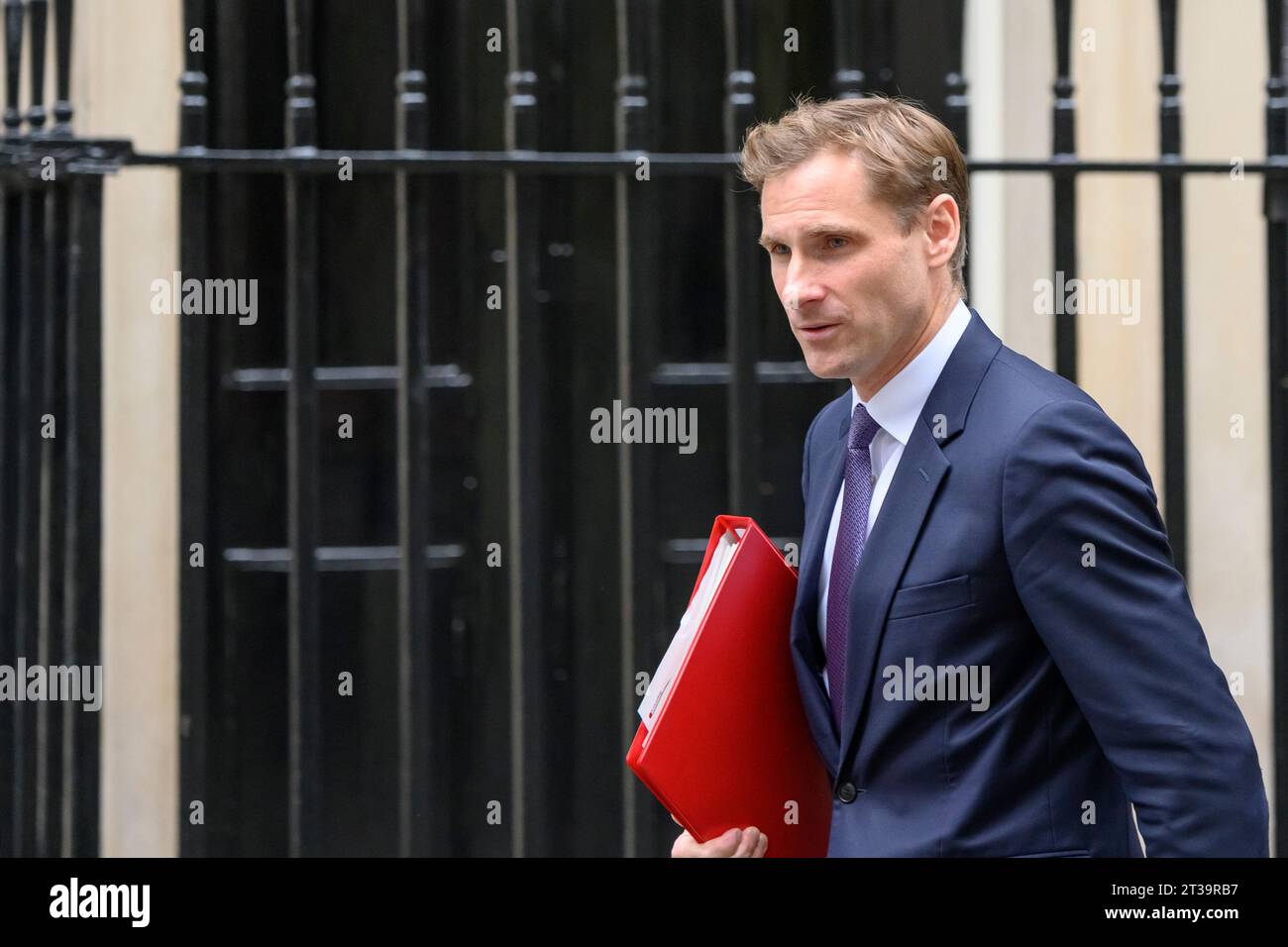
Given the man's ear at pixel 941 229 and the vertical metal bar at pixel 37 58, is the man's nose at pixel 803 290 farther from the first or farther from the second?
the vertical metal bar at pixel 37 58

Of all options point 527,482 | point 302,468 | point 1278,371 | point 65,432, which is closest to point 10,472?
point 65,432

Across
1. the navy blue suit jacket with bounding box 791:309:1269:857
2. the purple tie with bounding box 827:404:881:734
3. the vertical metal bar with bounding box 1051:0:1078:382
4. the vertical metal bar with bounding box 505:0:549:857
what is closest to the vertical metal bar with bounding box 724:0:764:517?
the vertical metal bar with bounding box 505:0:549:857

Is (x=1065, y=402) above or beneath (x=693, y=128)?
beneath

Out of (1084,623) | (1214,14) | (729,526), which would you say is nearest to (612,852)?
(729,526)

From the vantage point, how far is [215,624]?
4449 millimetres

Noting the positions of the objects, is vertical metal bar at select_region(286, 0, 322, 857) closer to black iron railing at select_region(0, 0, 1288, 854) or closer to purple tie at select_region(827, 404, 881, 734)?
black iron railing at select_region(0, 0, 1288, 854)

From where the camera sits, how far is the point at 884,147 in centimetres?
192

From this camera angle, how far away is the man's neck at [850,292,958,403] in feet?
6.63

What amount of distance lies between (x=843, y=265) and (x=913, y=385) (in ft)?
0.66

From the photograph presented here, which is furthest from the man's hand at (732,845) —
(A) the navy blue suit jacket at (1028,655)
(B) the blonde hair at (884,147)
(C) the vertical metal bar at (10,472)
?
(C) the vertical metal bar at (10,472)

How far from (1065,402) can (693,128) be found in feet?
9.46

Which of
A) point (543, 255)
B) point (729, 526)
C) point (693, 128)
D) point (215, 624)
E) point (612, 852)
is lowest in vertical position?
Result: point (612, 852)

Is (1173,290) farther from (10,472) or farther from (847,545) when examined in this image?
(10,472)
